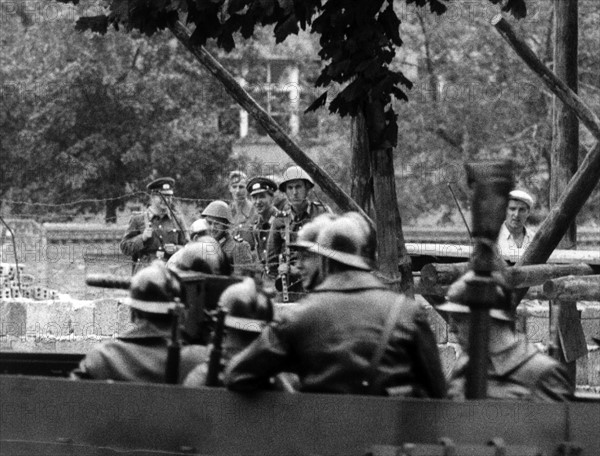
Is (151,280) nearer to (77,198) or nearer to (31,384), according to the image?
(31,384)

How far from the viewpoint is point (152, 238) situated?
62.2 ft

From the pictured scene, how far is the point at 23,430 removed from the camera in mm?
9750

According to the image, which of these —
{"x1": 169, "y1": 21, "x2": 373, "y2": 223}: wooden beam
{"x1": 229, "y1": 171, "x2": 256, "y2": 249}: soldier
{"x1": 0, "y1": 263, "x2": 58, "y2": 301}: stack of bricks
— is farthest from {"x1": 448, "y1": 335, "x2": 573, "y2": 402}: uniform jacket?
{"x1": 0, "y1": 263, "x2": 58, "y2": 301}: stack of bricks

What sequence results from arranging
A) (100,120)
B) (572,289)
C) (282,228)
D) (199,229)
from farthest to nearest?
(100,120), (282,228), (199,229), (572,289)

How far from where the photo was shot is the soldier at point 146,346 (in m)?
10.0

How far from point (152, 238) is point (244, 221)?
38.2 inches

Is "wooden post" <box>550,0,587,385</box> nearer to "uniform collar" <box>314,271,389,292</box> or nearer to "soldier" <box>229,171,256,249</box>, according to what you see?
"soldier" <box>229,171,256,249</box>

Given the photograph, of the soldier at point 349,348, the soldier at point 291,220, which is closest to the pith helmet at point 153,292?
the soldier at point 349,348

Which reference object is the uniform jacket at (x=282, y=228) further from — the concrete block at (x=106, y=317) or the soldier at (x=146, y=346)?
the soldier at (x=146, y=346)

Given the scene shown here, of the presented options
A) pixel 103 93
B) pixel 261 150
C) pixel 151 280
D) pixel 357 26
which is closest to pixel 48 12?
pixel 103 93

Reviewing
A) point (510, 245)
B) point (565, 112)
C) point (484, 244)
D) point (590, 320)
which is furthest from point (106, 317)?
point (484, 244)

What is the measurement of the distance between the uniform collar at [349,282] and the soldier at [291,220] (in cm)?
764

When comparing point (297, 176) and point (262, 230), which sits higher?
point (297, 176)

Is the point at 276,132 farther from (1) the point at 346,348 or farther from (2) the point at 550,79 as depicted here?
(1) the point at 346,348
